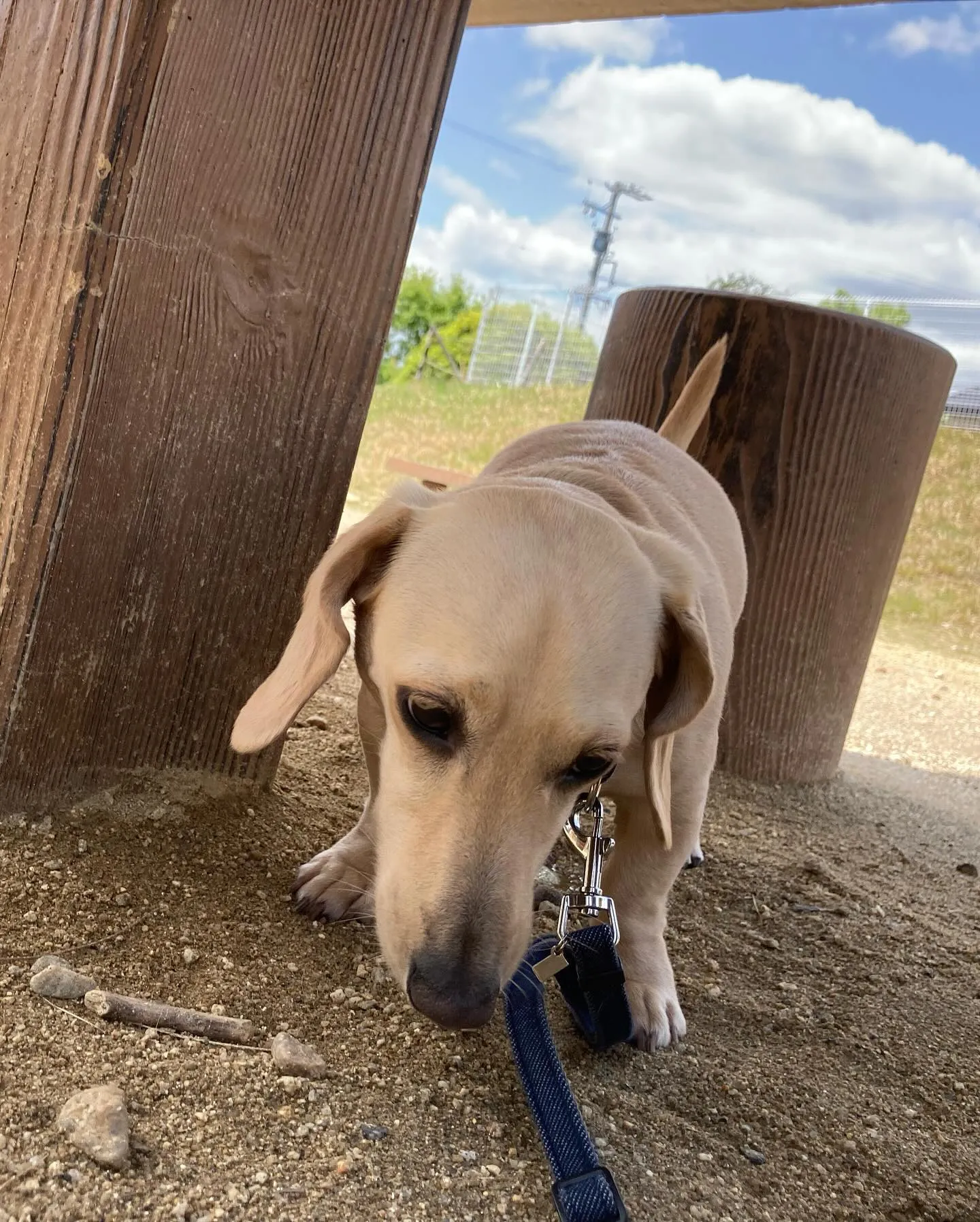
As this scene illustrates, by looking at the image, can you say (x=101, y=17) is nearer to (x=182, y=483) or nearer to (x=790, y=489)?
(x=182, y=483)

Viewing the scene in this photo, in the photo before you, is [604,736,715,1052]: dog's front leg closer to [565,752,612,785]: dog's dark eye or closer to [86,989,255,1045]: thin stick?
[565,752,612,785]: dog's dark eye

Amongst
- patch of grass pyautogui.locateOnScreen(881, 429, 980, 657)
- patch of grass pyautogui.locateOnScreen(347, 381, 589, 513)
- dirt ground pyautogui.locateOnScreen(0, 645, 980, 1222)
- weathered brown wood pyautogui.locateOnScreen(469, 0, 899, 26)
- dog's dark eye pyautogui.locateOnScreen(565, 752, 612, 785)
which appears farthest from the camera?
patch of grass pyautogui.locateOnScreen(347, 381, 589, 513)

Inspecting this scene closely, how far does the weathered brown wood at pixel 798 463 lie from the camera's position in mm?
4078

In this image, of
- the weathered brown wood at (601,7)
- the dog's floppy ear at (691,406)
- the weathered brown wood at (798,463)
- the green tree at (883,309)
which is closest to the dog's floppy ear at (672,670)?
the dog's floppy ear at (691,406)

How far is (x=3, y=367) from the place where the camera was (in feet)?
7.19

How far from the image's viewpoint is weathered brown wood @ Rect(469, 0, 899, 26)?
148 inches

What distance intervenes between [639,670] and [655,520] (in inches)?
24.9

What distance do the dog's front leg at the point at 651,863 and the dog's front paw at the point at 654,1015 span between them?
0.17ft

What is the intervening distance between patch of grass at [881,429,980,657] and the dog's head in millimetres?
9142

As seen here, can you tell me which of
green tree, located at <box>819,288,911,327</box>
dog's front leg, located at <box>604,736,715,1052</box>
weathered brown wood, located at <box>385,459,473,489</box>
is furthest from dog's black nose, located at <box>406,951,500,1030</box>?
green tree, located at <box>819,288,911,327</box>

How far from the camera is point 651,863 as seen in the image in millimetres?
2520

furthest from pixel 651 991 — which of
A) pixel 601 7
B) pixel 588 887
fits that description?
pixel 601 7

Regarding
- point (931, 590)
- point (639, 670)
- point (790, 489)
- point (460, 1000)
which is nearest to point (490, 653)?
point (639, 670)

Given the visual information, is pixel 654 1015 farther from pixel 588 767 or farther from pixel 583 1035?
pixel 588 767
